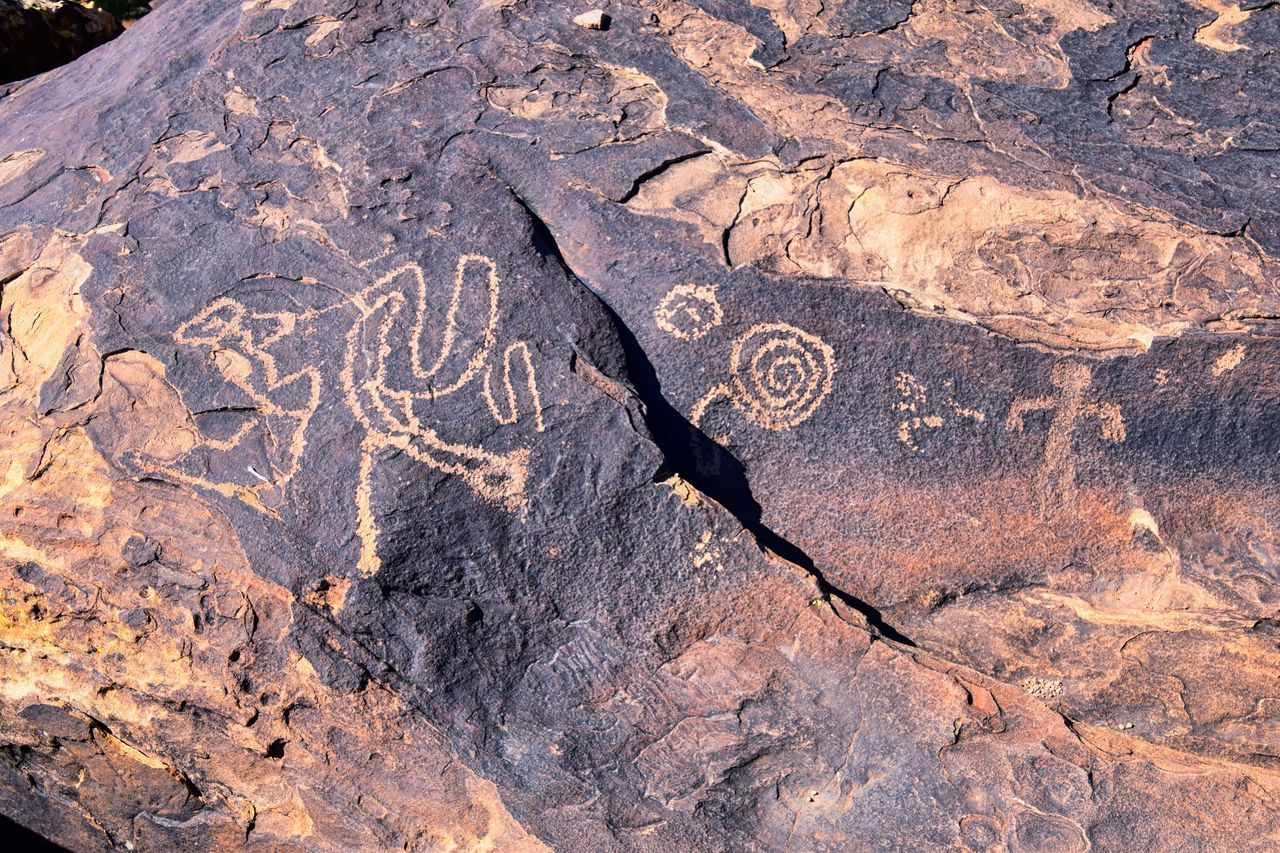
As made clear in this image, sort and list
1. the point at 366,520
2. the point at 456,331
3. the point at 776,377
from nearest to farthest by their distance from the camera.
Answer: the point at 366,520 → the point at 456,331 → the point at 776,377

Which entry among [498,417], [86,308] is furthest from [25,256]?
[498,417]

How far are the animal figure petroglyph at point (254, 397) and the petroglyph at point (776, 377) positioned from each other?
0.94 meters

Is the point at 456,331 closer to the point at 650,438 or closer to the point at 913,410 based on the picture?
the point at 650,438

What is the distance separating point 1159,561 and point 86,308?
2750 mm

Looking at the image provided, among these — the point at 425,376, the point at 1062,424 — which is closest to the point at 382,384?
the point at 425,376

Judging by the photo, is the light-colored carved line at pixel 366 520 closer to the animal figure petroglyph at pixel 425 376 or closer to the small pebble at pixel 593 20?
the animal figure petroglyph at pixel 425 376

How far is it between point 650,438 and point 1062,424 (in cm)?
107

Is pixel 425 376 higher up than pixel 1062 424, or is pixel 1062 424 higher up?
pixel 425 376

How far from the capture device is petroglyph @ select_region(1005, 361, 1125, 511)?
2.56m

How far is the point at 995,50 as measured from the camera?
2.91 metres

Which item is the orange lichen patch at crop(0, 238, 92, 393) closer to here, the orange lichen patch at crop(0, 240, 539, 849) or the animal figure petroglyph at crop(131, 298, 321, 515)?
the orange lichen patch at crop(0, 240, 539, 849)

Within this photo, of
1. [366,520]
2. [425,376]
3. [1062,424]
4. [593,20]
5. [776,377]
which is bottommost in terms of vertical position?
[1062,424]

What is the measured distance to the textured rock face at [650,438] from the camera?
2.31 meters

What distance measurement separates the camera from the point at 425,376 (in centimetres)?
237
